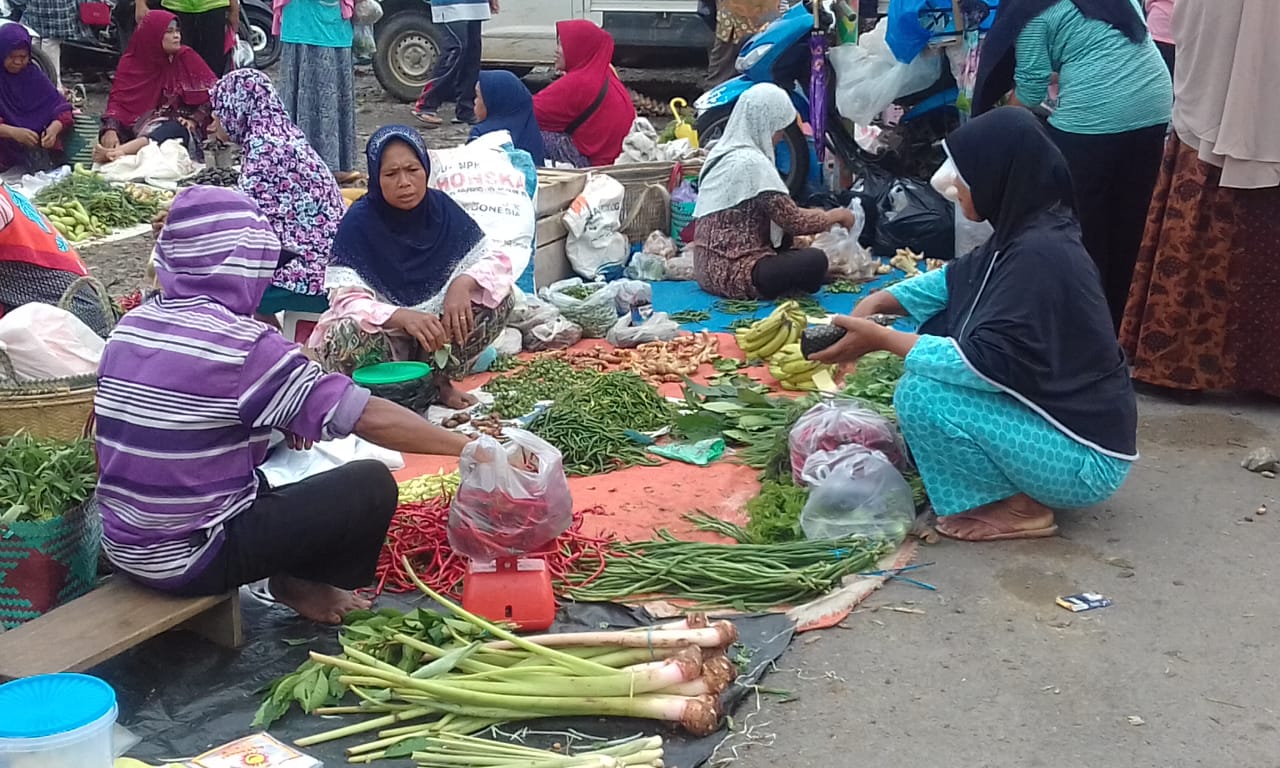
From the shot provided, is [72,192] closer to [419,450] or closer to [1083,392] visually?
[419,450]

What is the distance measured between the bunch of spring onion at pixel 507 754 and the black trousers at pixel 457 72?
8820 mm

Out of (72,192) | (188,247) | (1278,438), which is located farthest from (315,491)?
(72,192)

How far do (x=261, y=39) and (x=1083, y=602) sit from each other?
11.1 meters

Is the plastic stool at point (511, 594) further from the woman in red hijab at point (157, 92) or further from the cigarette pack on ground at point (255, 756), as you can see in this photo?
the woman in red hijab at point (157, 92)

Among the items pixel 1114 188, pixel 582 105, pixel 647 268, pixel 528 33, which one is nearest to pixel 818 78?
pixel 582 105

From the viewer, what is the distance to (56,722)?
235 centimetres

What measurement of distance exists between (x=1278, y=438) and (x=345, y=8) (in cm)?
595

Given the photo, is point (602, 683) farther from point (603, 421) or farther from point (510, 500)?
point (603, 421)

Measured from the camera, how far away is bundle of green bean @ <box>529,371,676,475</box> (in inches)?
178

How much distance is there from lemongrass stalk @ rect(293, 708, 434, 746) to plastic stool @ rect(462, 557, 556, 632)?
44cm

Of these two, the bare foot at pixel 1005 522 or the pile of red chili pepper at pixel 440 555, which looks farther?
the bare foot at pixel 1005 522

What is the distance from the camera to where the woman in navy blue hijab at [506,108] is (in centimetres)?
682

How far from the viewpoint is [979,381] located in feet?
12.1

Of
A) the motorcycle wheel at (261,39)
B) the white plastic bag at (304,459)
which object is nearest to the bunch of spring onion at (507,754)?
the white plastic bag at (304,459)
